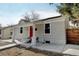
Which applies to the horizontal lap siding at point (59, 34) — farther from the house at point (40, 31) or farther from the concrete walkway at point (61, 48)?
the concrete walkway at point (61, 48)

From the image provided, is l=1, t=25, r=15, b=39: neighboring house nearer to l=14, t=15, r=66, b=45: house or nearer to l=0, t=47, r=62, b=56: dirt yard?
l=14, t=15, r=66, b=45: house

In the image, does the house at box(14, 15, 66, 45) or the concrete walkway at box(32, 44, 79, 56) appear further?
the house at box(14, 15, 66, 45)

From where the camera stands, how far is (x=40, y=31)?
606cm

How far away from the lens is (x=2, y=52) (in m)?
5.30

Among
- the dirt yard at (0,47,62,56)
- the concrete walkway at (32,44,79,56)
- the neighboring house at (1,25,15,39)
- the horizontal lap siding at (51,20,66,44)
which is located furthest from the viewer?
the horizontal lap siding at (51,20,66,44)

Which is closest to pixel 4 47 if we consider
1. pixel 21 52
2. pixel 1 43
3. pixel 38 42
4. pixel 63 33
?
pixel 1 43

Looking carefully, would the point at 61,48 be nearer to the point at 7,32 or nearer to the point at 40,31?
the point at 40,31

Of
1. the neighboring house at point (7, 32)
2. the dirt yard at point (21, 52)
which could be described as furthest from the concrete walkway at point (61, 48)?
the neighboring house at point (7, 32)

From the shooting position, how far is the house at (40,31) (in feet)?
19.0

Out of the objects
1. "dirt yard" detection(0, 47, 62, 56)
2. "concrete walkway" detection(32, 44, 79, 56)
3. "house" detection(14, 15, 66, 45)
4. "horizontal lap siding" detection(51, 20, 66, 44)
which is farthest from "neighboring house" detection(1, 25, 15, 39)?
"horizontal lap siding" detection(51, 20, 66, 44)

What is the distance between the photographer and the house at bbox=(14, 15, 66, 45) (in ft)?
19.0

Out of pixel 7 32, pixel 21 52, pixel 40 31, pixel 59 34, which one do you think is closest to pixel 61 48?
pixel 59 34

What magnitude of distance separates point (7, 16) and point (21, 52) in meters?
1.03

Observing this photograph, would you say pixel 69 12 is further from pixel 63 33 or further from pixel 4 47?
pixel 4 47
